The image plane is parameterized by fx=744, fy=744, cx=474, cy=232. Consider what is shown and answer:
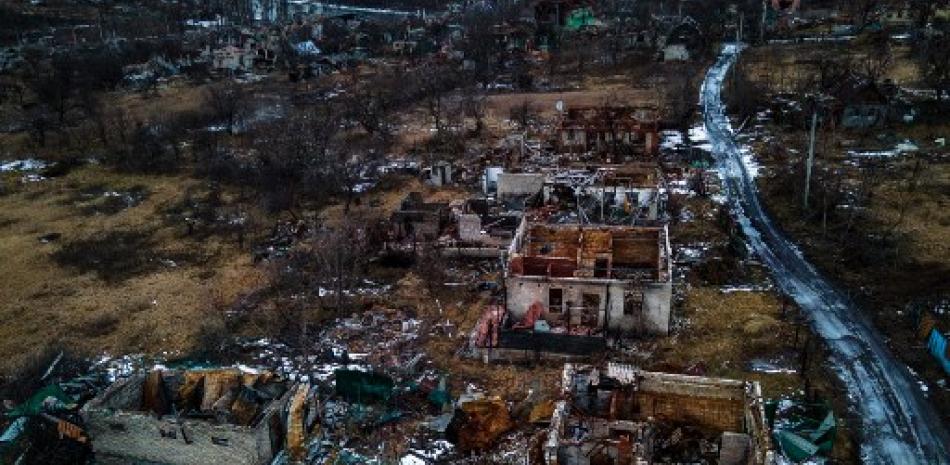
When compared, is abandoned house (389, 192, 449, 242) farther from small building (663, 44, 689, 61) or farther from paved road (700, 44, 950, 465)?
small building (663, 44, 689, 61)

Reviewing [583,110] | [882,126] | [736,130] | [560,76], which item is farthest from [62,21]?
[882,126]

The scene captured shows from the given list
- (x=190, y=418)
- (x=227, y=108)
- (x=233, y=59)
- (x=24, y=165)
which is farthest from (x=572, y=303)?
(x=233, y=59)

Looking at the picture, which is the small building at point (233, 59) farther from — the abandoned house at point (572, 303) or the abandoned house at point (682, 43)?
the abandoned house at point (572, 303)

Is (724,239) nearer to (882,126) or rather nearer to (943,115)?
(882,126)

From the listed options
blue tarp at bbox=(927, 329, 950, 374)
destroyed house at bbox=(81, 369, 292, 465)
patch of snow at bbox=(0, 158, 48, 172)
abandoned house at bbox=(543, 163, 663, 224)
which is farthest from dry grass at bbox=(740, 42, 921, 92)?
patch of snow at bbox=(0, 158, 48, 172)

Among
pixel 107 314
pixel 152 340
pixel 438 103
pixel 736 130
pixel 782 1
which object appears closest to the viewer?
pixel 152 340

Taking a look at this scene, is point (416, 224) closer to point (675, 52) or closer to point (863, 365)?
point (863, 365)
